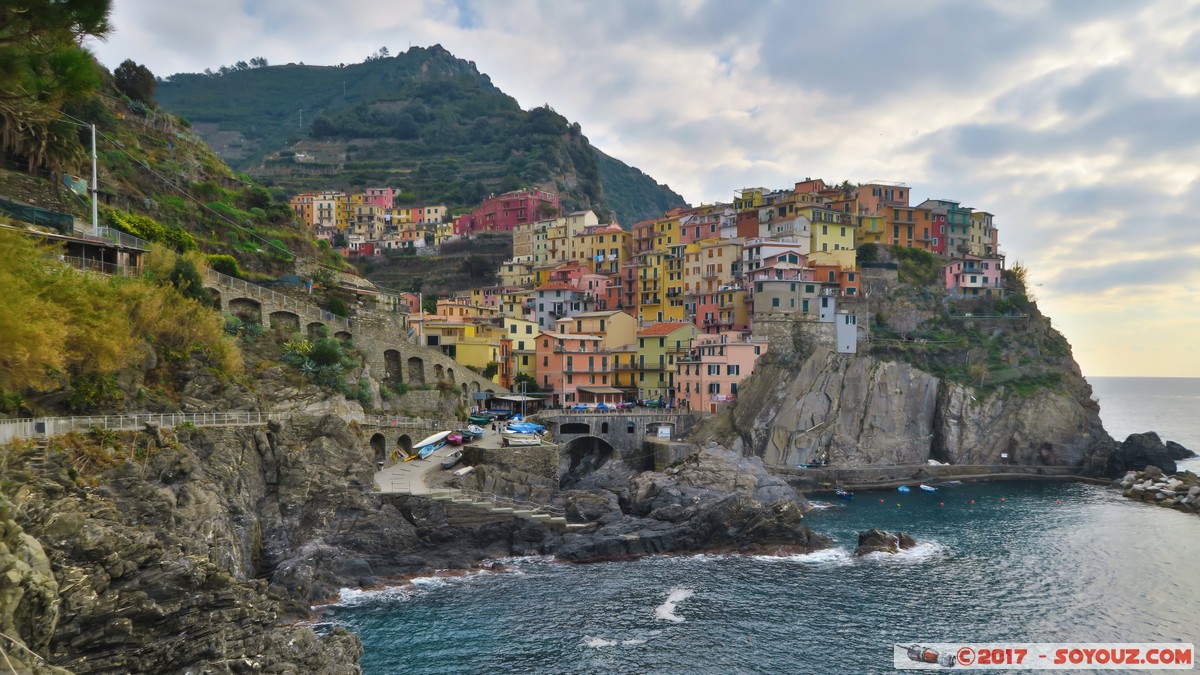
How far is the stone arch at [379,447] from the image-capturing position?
166 ft

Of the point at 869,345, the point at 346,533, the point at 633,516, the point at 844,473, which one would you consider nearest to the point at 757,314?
the point at 869,345

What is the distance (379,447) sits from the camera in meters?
51.4

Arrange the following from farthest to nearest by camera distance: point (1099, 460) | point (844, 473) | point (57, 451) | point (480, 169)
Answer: point (480, 169) → point (1099, 460) → point (844, 473) → point (57, 451)

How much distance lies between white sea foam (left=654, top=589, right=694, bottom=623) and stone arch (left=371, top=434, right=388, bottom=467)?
21.8 meters

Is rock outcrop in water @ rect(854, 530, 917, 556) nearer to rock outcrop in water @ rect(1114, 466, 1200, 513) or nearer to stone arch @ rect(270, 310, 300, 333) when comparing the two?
rock outcrop in water @ rect(1114, 466, 1200, 513)

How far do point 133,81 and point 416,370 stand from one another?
4340 centimetres

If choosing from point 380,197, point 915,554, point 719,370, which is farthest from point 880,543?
point 380,197

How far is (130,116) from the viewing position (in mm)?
68812

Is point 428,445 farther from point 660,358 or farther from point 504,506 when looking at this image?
point 660,358

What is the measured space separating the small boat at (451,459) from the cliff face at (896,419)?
86.6ft

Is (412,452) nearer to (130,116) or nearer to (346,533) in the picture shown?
(346,533)

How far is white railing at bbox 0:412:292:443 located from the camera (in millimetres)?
26922

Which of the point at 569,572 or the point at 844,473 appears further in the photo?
the point at 844,473

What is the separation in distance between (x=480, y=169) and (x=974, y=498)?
121 metres
